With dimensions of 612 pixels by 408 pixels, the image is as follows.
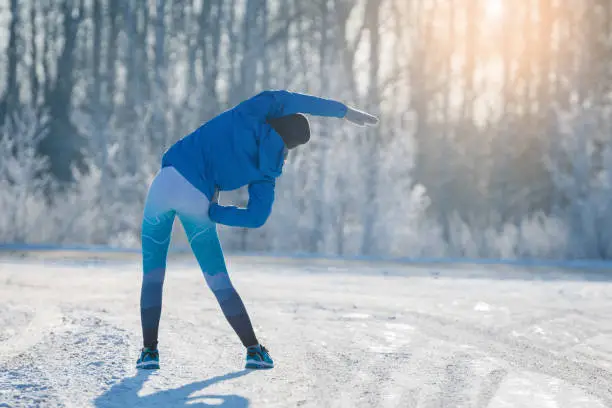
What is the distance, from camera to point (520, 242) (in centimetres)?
1769

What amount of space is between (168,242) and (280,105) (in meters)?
0.98

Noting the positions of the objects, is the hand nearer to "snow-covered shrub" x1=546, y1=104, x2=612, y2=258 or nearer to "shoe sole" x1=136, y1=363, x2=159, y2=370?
"shoe sole" x1=136, y1=363, x2=159, y2=370

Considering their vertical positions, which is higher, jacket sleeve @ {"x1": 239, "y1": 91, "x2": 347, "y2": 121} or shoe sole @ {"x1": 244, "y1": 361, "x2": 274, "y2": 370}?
jacket sleeve @ {"x1": 239, "y1": 91, "x2": 347, "y2": 121}

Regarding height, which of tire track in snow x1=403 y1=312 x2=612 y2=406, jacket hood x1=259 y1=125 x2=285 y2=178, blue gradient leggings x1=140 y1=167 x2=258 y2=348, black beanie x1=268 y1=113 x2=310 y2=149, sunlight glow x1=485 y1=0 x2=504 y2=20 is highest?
sunlight glow x1=485 y1=0 x2=504 y2=20

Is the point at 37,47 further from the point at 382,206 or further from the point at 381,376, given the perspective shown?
the point at 381,376

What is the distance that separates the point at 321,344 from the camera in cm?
551

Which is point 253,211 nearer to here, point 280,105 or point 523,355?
point 280,105

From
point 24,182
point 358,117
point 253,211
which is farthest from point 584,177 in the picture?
point 253,211

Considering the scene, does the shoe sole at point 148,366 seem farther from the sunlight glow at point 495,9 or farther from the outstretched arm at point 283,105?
the sunlight glow at point 495,9

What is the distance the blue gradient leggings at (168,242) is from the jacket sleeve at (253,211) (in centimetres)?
15

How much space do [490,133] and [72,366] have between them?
57.8ft

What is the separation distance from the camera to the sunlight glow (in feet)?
69.7

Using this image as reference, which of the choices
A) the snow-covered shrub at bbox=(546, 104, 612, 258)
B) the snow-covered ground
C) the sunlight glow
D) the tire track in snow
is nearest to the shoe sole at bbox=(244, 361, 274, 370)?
the snow-covered ground

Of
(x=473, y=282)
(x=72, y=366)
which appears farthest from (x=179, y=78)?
(x=72, y=366)
